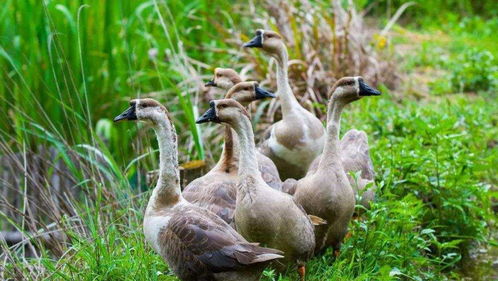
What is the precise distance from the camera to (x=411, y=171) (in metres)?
5.86

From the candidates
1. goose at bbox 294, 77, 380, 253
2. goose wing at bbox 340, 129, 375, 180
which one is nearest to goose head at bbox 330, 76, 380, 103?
goose at bbox 294, 77, 380, 253

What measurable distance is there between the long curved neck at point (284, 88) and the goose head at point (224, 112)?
1.61 meters

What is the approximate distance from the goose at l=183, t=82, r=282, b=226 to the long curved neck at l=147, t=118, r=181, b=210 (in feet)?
1.61

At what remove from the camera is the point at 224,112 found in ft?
15.0

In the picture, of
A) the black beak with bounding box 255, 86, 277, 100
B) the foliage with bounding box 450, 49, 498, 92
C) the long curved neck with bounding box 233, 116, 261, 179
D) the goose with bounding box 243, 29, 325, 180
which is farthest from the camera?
the foliage with bounding box 450, 49, 498, 92

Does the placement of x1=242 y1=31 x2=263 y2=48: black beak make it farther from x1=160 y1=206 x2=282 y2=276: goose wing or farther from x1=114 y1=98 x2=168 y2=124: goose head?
x1=160 y1=206 x2=282 y2=276: goose wing

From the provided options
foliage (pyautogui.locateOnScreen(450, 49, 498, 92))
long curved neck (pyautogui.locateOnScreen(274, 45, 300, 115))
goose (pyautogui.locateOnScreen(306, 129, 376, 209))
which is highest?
long curved neck (pyautogui.locateOnScreen(274, 45, 300, 115))

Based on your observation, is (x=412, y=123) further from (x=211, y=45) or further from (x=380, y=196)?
(x=211, y=45)

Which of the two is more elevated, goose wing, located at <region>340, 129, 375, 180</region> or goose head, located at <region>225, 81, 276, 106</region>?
goose head, located at <region>225, 81, 276, 106</region>

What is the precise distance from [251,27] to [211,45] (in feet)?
2.93

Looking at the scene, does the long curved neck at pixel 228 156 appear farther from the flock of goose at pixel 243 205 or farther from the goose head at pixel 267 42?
the goose head at pixel 267 42

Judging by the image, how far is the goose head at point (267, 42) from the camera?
6.21 meters


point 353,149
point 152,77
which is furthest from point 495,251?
point 152,77

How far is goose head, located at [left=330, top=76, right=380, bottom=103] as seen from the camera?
4.99 metres
